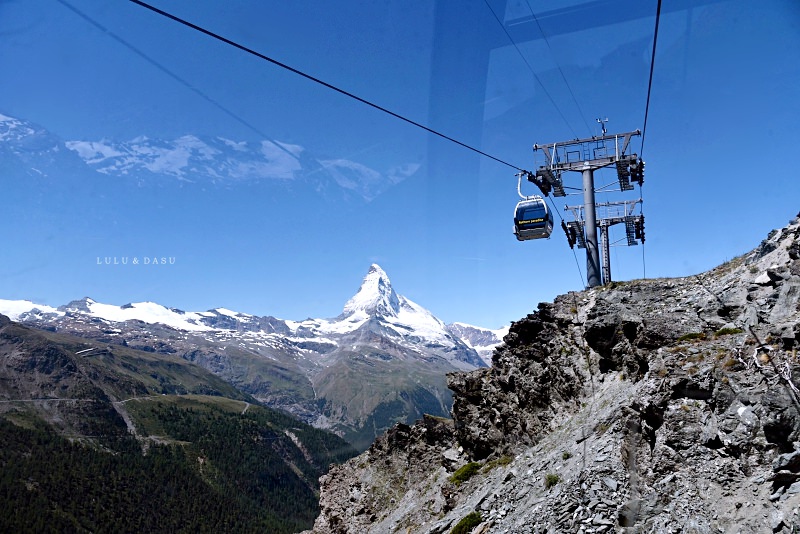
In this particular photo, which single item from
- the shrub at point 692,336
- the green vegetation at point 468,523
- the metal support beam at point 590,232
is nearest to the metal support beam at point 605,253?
the metal support beam at point 590,232

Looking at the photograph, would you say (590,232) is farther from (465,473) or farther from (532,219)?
(465,473)

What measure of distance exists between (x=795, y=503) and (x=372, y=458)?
48434mm

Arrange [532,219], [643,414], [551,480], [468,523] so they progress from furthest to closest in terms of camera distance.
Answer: [532,219]
[468,523]
[551,480]
[643,414]

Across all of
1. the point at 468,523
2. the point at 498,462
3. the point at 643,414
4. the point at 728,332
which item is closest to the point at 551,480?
the point at 643,414

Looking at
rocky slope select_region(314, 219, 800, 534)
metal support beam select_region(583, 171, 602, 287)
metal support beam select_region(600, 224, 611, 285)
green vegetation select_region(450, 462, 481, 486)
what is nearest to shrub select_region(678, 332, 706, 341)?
rocky slope select_region(314, 219, 800, 534)

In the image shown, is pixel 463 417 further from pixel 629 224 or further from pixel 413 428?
pixel 629 224

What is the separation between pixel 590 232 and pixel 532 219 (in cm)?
682

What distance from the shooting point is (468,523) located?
75.2 ft

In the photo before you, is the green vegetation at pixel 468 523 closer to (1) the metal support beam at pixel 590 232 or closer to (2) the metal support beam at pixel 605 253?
(1) the metal support beam at pixel 590 232

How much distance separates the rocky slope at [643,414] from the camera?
43.7ft

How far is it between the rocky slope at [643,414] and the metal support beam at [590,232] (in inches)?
120

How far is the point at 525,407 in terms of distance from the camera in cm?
3331

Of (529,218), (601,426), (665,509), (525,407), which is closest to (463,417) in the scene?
(525,407)

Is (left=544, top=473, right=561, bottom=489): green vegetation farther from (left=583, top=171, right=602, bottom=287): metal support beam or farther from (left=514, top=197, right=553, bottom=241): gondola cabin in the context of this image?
(left=583, top=171, right=602, bottom=287): metal support beam
